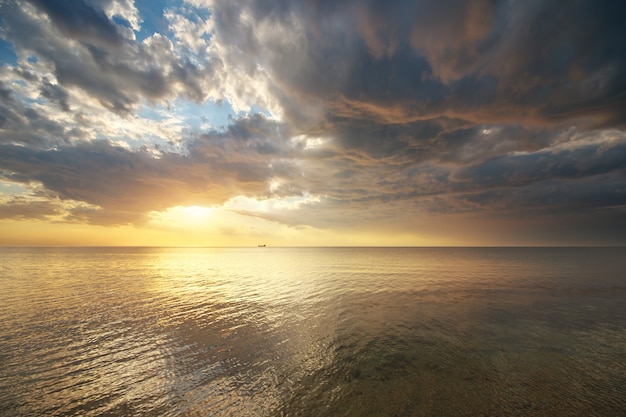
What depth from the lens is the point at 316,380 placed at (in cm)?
1340

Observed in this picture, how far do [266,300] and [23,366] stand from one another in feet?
72.8

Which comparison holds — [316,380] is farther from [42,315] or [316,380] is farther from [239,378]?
[42,315]

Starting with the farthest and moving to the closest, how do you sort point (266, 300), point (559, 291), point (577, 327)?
point (559, 291) → point (266, 300) → point (577, 327)

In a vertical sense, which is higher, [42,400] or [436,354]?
[436,354]

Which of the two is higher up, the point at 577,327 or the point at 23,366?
the point at 577,327

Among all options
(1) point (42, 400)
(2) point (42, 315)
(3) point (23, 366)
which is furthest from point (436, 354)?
(2) point (42, 315)

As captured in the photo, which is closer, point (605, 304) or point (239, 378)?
point (239, 378)

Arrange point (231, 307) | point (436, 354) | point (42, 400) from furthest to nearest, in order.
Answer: point (231, 307), point (436, 354), point (42, 400)

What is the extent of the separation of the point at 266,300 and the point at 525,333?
2733 cm

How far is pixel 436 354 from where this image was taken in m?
16.5

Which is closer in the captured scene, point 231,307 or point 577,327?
point 577,327

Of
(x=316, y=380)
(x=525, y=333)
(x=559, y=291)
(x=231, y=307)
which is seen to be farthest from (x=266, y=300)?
(x=559, y=291)

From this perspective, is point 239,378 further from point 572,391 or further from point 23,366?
point 572,391

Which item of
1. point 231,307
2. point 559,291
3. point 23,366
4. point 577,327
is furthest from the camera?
point 559,291
